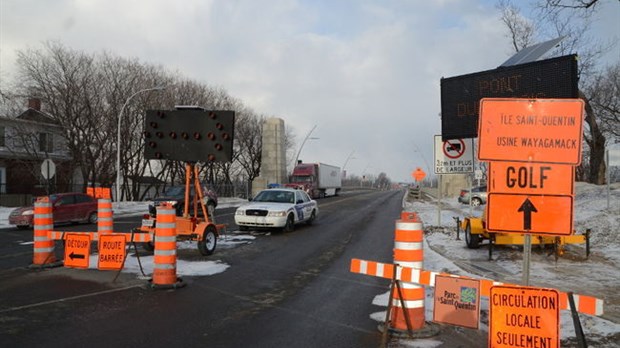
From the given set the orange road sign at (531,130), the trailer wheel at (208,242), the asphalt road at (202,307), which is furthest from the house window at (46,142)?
the orange road sign at (531,130)

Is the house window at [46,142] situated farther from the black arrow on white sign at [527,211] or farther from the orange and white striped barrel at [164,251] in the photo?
the black arrow on white sign at [527,211]

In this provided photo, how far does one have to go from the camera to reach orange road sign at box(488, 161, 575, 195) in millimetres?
4984

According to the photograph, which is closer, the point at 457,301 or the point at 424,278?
the point at 424,278

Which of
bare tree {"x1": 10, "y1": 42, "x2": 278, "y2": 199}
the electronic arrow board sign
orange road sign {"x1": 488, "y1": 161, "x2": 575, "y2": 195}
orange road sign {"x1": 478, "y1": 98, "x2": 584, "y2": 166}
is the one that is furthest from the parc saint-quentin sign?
bare tree {"x1": 10, "y1": 42, "x2": 278, "y2": 199}

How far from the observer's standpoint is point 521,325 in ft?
15.6

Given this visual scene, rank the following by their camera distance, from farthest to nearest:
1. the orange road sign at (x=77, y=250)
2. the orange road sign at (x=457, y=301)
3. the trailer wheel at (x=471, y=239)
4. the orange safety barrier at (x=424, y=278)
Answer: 1. the trailer wheel at (x=471, y=239)
2. the orange road sign at (x=77, y=250)
3. the orange road sign at (x=457, y=301)
4. the orange safety barrier at (x=424, y=278)

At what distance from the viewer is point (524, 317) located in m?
4.75

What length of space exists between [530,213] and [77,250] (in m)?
8.40

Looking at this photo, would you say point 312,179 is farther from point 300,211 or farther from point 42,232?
point 42,232

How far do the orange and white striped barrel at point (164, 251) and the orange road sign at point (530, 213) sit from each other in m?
5.40

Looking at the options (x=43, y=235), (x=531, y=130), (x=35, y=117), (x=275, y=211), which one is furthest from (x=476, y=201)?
(x=531, y=130)

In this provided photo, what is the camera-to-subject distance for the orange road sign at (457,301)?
5.70m

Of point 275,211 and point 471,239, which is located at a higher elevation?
point 275,211

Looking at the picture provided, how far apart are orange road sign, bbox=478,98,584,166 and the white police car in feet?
42.7
